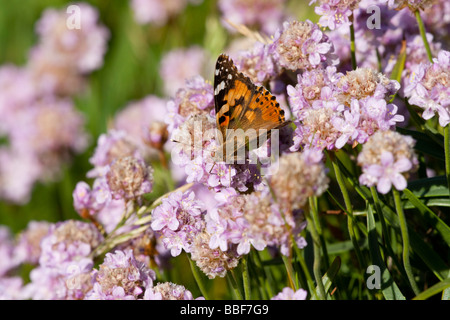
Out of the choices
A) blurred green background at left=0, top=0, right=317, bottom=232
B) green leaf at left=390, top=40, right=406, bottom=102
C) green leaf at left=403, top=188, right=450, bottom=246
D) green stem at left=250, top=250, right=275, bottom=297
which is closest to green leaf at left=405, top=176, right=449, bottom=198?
green leaf at left=403, top=188, right=450, bottom=246

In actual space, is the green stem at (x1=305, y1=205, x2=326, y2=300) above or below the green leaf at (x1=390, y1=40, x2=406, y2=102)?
below

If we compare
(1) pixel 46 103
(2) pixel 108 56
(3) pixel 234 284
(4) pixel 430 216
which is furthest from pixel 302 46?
(2) pixel 108 56

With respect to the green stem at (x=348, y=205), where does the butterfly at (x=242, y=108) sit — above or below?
above

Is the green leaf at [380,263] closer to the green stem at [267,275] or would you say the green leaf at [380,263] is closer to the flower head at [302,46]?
the green stem at [267,275]

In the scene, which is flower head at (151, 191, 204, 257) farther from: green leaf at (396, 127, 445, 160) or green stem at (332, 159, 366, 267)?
green leaf at (396, 127, 445, 160)

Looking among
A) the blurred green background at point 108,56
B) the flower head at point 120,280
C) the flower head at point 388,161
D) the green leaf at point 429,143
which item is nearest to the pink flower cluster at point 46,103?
the blurred green background at point 108,56

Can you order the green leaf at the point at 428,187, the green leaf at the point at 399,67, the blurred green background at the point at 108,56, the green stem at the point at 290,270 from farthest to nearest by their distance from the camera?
1. the blurred green background at the point at 108,56
2. the green leaf at the point at 399,67
3. the green leaf at the point at 428,187
4. the green stem at the point at 290,270

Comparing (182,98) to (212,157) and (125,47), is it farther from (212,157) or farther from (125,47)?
(125,47)
